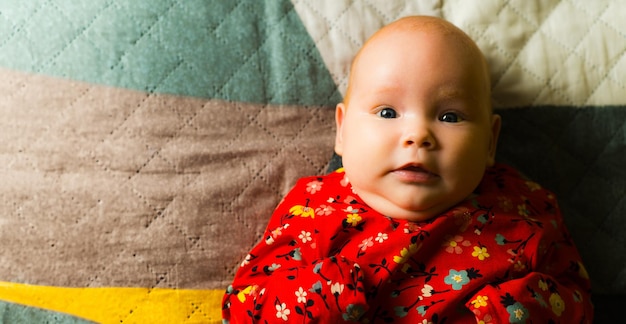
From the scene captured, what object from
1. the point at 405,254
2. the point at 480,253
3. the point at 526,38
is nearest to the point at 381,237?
the point at 405,254

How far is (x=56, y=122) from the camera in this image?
1018mm

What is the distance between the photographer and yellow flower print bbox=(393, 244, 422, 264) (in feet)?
2.98

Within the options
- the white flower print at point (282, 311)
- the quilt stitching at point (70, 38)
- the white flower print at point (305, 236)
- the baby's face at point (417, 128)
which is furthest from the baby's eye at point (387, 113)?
the quilt stitching at point (70, 38)

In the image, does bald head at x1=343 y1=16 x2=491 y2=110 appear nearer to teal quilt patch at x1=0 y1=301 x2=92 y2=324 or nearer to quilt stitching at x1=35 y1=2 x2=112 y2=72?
quilt stitching at x1=35 y1=2 x2=112 y2=72

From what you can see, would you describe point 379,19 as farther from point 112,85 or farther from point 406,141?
point 112,85

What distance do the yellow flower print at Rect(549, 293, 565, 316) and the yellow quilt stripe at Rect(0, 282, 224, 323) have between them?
51 centimetres

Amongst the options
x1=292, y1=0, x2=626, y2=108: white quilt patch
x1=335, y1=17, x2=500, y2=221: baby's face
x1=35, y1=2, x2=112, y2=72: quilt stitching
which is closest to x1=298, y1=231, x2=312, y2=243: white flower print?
x1=335, y1=17, x2=500, y2=221: baby's face

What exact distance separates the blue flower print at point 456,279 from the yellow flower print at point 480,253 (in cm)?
3

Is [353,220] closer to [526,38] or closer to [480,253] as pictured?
[480,253]

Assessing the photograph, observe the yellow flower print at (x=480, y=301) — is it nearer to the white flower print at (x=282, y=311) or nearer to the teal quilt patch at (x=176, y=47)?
the white flower print at (x=282, y=311)

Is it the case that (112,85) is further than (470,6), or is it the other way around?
(470,6)

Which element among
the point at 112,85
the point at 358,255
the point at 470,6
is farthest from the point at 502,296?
the point at 112,85

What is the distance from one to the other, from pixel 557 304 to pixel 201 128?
2.04 feet

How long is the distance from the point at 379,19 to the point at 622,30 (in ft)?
1.49
